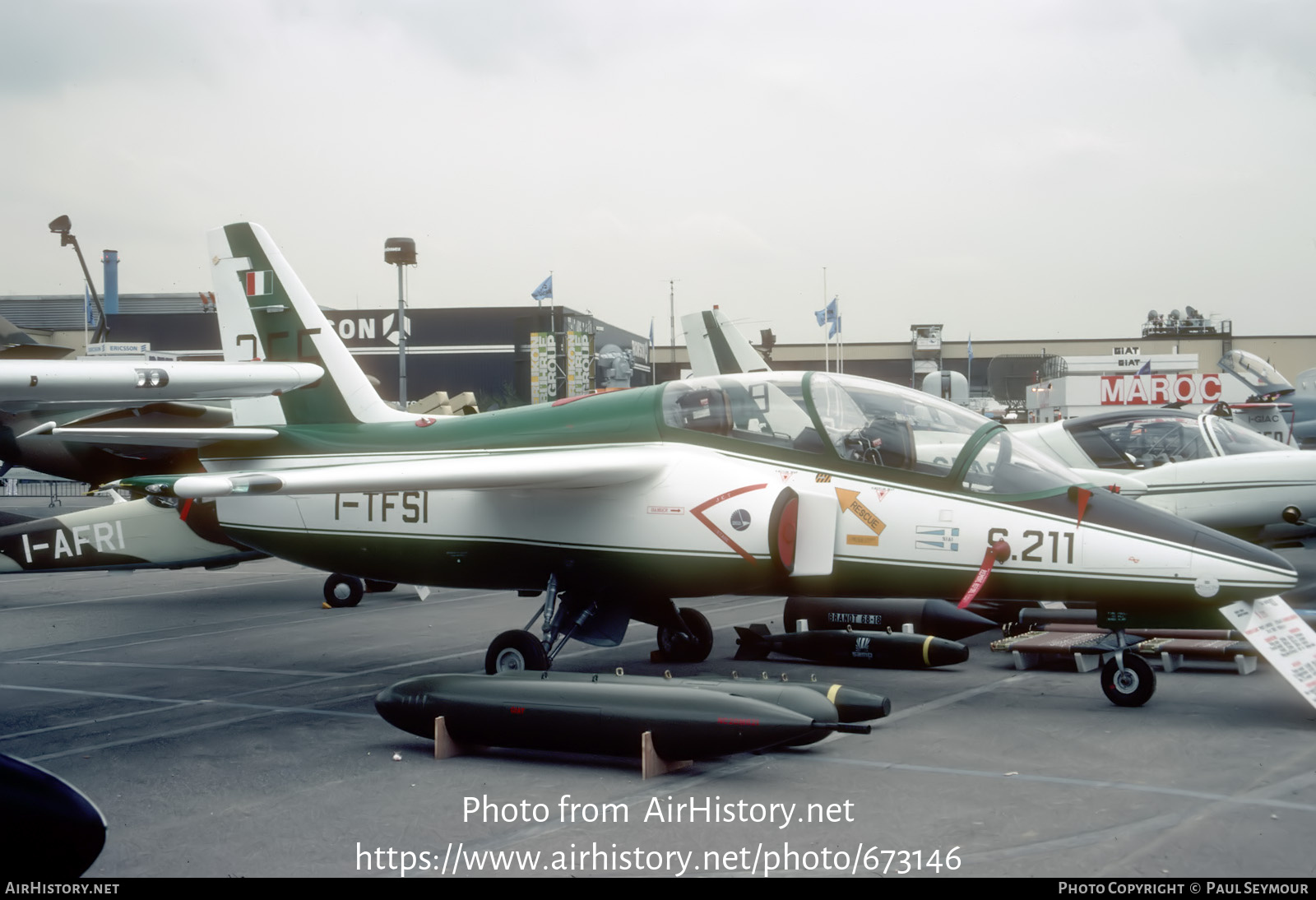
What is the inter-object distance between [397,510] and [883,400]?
4.91 m

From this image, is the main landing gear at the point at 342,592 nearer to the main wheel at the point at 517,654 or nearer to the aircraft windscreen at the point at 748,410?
the main wheel at the point at 517,654

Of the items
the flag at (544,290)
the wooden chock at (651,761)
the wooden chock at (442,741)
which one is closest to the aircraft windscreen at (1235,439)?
the wooden chock at (651,761)

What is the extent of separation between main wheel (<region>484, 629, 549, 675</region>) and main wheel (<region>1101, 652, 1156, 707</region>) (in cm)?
477

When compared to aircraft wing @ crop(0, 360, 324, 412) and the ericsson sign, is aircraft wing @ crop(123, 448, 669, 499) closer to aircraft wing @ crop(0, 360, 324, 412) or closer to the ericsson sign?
aircraft wing @ crop(0, 360, 324, 412)

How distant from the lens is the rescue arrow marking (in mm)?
8961

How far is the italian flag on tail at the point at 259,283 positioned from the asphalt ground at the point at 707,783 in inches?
167

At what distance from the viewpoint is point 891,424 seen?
916 centimetres

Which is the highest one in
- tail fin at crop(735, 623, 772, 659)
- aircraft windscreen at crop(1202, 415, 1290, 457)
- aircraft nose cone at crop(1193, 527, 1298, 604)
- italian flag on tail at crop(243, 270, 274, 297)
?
italian flag on tail at crop(243, 270, 274, 297)

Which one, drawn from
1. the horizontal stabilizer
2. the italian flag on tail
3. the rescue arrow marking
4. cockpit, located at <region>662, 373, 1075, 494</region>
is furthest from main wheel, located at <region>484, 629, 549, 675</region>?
the italian flag on tail

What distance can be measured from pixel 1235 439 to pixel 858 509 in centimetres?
786

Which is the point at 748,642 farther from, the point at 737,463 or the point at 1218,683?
the point at 1218,683

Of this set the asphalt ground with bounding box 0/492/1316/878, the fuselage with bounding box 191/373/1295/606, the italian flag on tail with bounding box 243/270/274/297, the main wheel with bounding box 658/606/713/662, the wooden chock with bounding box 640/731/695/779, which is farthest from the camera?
the italian flag on tail with bounding box 243/270/274/297

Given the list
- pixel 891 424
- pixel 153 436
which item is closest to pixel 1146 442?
pixel 891 424
